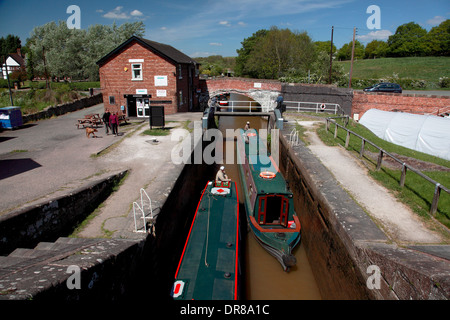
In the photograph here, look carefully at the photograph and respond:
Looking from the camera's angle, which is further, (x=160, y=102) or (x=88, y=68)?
(x=88, y=68)

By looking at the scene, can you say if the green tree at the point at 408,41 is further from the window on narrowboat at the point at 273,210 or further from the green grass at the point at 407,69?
the window on narrowboat at the point at 273,210

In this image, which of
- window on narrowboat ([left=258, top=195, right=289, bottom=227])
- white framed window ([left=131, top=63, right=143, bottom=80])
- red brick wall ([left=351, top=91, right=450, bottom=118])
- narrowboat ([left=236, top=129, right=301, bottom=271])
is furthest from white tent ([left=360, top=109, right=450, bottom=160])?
white framed window ([left=131, top=63, right=143, bottom=80])

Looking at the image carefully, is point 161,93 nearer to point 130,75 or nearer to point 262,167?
point 130,75

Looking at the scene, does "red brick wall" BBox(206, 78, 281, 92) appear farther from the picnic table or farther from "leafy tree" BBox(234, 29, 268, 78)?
→ "leafy tree" BBox(234, 29, 268, 78)

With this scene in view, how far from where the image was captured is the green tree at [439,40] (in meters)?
68.9

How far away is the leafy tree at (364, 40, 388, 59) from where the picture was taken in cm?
8714

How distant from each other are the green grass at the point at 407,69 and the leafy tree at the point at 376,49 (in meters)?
19.8

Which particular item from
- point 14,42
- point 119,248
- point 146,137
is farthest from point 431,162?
point 14,42

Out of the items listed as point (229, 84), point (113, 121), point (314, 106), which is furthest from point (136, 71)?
point (314, 106)

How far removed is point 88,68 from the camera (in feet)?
150

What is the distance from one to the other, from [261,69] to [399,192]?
48.7 metres

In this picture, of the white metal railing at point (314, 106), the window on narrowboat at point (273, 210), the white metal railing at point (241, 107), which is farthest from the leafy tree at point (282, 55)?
the window on narrowboat at point (273, 210)

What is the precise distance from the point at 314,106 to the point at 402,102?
7340mm
